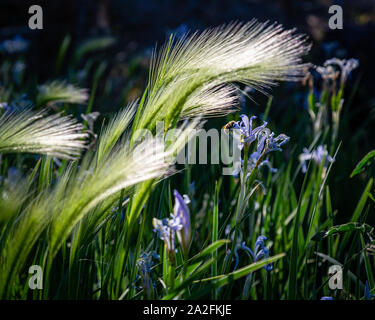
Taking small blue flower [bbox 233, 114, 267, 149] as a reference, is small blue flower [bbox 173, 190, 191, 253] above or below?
below

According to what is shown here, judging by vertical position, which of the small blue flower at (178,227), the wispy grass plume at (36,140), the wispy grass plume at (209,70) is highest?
the wispy grass plume at (209,70)

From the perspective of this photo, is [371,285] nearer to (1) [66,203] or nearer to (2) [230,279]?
(2) [230,279]

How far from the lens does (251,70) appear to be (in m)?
0.93

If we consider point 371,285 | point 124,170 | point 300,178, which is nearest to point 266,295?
point 371,285

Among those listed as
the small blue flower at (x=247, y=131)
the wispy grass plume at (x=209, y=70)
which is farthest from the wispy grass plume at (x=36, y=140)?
the small blue flower at (x=247, y=131)

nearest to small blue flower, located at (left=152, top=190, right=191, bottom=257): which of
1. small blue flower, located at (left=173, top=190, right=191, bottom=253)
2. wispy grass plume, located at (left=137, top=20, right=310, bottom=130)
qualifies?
small blue flower, located at (left=173, top=190, right=191, bottom=253)

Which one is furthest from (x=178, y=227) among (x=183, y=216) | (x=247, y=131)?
(x=247, y=131)

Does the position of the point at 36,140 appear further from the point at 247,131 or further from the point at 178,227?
the point at 247,131

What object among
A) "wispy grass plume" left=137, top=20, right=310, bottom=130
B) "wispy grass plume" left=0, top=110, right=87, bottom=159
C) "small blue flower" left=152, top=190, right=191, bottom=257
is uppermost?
"wispy grass plume" left=137, top=20, right=310, bottom=130

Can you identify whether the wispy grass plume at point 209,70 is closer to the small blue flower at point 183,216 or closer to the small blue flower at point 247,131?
the small blue flower at point 247,131

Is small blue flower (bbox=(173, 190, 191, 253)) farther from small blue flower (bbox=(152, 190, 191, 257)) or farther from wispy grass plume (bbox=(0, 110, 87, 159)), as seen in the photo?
wispy grass plume (bbox=(0, 110, 87, 159))

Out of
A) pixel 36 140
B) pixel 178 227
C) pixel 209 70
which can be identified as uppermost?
pixel 209 70

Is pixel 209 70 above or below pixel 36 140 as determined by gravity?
above

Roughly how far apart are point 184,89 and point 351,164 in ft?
4.51
